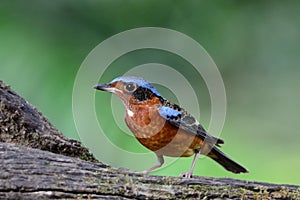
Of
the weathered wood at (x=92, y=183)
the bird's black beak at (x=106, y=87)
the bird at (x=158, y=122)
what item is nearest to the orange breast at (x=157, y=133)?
the bird at (x=158, y=122)

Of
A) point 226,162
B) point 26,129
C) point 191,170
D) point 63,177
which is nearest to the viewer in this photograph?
point 63,177

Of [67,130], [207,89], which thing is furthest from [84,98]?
[207,89]

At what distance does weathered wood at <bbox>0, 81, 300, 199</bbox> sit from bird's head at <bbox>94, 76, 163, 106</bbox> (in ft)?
1.06

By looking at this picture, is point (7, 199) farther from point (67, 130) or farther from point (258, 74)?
point (258, 74)

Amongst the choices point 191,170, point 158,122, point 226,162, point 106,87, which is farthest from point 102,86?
point 226,162

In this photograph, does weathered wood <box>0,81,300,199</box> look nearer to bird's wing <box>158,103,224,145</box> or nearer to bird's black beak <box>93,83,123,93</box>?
bird's black beak <box>93,83,123,93</box>

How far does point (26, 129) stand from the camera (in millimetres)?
2740

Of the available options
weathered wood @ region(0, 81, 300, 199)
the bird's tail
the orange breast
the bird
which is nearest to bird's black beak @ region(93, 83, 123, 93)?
the bird

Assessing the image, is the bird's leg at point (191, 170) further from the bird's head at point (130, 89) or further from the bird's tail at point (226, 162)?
the bird's head at point (130, 89)

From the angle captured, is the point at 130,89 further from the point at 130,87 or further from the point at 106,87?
the point at 106,87

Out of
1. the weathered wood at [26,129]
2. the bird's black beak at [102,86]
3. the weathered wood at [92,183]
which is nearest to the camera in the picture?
the weathered wood at [92,183]

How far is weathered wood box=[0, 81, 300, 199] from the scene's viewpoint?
230 centimetres

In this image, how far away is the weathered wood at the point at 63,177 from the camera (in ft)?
7.56

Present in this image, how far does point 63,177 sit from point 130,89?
2.76 feet
